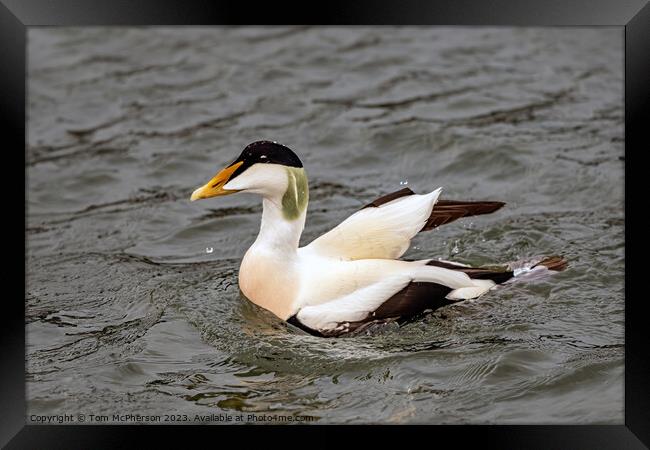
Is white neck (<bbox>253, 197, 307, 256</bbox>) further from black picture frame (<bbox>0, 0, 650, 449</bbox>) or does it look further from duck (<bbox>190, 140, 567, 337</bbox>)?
black picture frame (<bbox>0, 0, 650, 449</bbox>)

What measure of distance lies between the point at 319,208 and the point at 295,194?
6.86ft

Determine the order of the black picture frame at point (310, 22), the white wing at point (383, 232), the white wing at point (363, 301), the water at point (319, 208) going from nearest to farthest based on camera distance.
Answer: the black picture frame at point (310, 22) < the water at point (319, 208) < the white wing at point (363, 301) < the white wing at point (383, 232)

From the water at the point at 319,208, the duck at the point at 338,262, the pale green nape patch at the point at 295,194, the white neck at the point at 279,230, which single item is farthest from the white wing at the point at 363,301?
the pale green nape patch at the point at 295,194

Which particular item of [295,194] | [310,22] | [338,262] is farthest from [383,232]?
[310,22]

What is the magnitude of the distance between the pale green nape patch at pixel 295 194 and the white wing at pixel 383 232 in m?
0.27

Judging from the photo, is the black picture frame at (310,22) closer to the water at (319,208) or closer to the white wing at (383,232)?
the water at (319,208)

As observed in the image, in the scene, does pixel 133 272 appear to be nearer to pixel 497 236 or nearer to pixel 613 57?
pixel 497 236

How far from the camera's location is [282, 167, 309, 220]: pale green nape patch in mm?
6371

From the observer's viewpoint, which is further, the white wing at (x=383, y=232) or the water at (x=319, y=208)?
the white wing at (x=383, y=232)

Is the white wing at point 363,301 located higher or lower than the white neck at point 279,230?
lower

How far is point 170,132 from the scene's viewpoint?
9.67 metres

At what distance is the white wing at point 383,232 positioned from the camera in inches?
255

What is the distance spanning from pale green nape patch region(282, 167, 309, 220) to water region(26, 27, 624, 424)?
2.20 feet

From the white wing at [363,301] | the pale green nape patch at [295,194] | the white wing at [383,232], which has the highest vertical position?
the pale green nape patch at [295,194]
